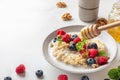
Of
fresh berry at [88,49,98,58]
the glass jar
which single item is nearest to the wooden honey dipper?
fresh berry at [88,49,98,58]

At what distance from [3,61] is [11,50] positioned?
53mm

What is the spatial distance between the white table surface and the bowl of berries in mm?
26

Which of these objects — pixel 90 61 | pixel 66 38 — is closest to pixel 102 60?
pixel 90 61

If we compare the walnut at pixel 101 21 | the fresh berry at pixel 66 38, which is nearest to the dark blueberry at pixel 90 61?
the fresh berry at pixel 66 38

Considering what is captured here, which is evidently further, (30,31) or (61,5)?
(61,5)

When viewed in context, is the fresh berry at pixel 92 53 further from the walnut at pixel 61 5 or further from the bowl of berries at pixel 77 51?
the walnut at pixel 61 5

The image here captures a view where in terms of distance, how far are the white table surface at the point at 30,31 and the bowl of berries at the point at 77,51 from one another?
26mm

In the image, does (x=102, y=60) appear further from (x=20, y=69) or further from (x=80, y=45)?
(x=20, y=69)

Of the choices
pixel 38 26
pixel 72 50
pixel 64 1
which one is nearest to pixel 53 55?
pixel 72 50

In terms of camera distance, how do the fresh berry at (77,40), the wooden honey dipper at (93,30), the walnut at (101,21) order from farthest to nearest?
the walnut at (101,21) → the fresh berry at (77,40) → the wooden honey dipper at (93,30)

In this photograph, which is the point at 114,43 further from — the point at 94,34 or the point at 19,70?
the point at 19,70

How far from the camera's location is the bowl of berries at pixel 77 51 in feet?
2.26

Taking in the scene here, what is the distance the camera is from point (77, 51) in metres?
0.74

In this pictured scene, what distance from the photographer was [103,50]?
0.73m
